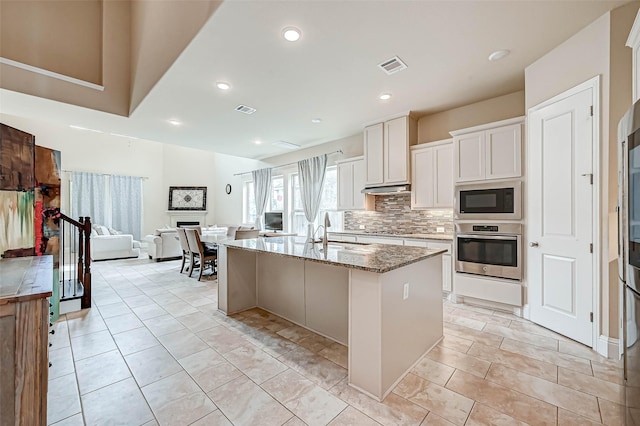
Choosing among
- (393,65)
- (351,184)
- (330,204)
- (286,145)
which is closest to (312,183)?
(330,204)

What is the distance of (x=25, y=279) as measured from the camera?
1358 millimetres

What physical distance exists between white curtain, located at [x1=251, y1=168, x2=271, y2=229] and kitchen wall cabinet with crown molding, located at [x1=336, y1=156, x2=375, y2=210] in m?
2.78

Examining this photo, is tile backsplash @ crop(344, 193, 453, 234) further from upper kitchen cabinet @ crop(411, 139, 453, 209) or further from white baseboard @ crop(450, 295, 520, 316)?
white baseboard @ crop(450, 295, 520, 316)

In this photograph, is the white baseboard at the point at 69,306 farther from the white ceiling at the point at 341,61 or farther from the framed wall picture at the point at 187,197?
the framed wall picture at the point at 187,197

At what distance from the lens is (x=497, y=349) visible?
2355 millimetres

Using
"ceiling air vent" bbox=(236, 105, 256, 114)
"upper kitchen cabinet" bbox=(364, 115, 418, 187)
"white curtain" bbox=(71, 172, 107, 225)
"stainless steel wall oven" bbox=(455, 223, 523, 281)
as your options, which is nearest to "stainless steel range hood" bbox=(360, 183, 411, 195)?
"upper kitchen cabinet" bbox=(364, 115, 418, 187)

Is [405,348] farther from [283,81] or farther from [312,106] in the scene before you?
[312,106]

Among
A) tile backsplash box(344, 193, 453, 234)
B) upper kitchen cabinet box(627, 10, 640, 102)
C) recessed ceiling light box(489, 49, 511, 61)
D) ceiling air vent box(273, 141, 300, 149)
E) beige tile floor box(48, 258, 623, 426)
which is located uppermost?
recessed ceiling light box(489, 49, 511, 61)

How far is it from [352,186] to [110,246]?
251 inches

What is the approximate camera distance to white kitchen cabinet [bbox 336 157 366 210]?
498 cm

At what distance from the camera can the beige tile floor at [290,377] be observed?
158 cm

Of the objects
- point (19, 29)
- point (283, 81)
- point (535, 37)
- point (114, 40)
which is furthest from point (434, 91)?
point (19, 29)

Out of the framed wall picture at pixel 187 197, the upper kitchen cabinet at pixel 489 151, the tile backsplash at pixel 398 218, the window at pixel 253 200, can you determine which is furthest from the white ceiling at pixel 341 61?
the framed wall picture at pixel 187 197

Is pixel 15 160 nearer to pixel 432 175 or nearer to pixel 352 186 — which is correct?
pixel 352 186
